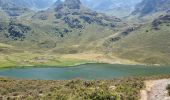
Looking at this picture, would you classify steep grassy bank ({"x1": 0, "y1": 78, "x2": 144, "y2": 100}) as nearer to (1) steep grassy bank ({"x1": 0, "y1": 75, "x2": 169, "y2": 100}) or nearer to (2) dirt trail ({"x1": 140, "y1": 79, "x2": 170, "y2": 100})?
(1) steep grassy bank ({"x1": 0, "y1": 75, "x2": 169, "y2": 100})

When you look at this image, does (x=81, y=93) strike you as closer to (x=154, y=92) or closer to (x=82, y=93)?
(x=82, y=93)

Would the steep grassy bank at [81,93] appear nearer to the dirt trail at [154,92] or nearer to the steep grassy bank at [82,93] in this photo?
the steep grassy bank at [82,93]

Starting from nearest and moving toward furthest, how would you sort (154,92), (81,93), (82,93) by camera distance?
(82,93) → (81,93) → (154,92)

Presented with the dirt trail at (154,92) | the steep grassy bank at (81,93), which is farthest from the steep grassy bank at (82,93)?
the dirt trail at (154,92)

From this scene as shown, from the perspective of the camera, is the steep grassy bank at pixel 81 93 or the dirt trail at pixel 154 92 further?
the dirt trail at pixel 154 92

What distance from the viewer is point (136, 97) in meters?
49.3

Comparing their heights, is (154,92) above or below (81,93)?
below

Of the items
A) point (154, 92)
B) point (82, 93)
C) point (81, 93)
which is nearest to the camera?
point (82, 93)

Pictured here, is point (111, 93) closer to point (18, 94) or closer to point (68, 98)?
point (68, 98)

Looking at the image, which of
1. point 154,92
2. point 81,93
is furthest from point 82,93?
point 154,92

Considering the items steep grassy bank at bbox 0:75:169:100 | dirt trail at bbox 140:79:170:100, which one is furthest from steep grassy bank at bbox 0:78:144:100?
dirt trail at bbox 140:79:170:100

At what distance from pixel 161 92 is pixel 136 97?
18.6 ft

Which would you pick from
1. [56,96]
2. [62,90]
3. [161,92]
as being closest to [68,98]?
[56,96]

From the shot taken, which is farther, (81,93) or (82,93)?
(81,93)
